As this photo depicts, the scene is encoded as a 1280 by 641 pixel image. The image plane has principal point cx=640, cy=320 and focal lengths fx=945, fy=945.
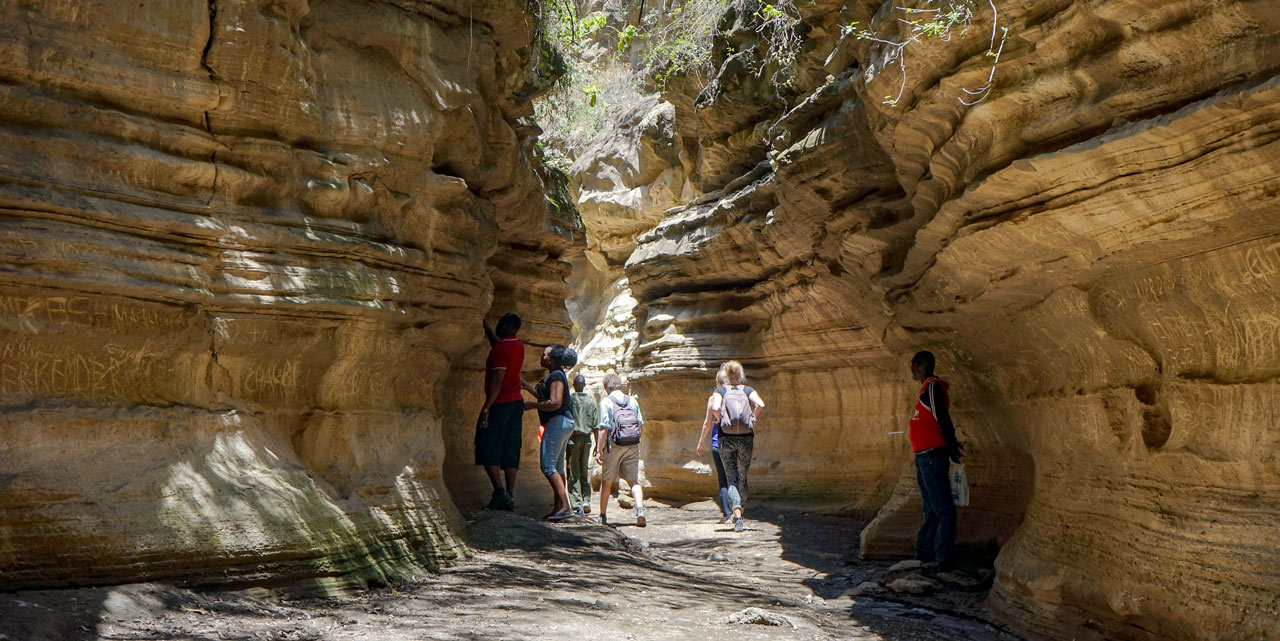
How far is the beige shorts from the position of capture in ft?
34.7

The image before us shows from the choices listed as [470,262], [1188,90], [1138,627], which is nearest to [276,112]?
[470,262]

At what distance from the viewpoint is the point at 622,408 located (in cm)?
1070

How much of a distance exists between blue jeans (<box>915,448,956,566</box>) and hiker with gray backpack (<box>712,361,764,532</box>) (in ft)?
8.07

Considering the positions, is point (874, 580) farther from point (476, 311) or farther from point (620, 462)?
point (476, 311)

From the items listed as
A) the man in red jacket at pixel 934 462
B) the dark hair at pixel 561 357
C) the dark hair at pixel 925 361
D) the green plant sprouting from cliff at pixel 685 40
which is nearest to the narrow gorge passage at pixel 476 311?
the dark hair at pixel 925 361

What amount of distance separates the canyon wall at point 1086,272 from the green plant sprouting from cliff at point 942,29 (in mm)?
42

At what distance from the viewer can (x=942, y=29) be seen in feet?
17.8

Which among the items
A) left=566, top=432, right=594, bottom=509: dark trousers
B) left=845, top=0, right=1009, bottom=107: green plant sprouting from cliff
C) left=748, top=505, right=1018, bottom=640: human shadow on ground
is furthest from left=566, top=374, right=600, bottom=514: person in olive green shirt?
left=845, top=0, right=1009, bottom=107: green plant sprouting from cliff

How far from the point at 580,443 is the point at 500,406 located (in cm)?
232

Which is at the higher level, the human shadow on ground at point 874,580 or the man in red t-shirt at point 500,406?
the man in red t-shirt at point 500,406

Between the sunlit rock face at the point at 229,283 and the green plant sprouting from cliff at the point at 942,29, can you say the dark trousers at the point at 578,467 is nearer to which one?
the sunlit rock face at the point at 229,283

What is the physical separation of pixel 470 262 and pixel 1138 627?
5217 mm

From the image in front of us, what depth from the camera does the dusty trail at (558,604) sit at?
13.8 feet

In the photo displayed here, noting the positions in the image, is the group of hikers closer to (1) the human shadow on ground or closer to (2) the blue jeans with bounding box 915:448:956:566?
(2) the blue jeans with bounding box 915:448:956:566
